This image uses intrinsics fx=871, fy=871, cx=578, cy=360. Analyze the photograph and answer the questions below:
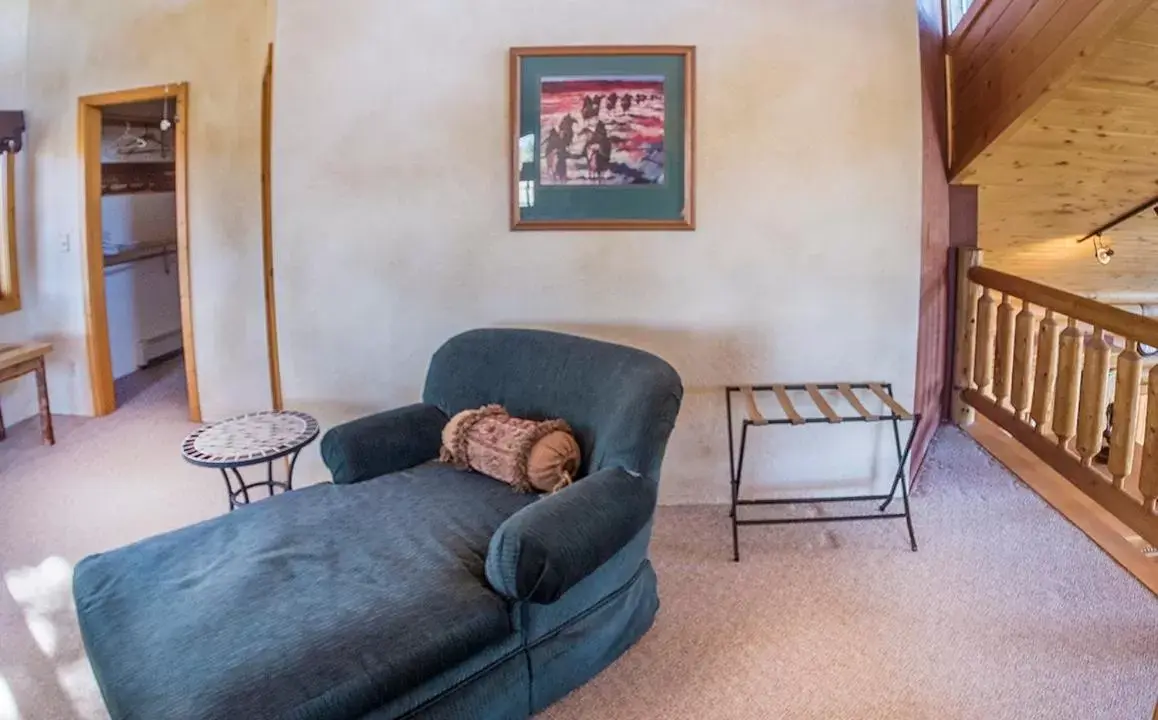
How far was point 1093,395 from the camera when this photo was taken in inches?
116

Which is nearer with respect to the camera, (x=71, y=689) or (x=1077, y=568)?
(x=71, y=689)

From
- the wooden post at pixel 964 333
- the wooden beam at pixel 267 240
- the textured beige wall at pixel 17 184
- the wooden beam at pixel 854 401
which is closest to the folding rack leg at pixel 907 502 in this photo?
the wooden beam at pixel 854 401

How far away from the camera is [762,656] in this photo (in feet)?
8.02

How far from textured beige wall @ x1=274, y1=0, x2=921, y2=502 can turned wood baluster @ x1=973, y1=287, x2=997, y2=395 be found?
54 cm

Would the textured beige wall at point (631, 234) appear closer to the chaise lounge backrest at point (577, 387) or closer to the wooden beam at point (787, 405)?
the wooden beam at point (787, 405)

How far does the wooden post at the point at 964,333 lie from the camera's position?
146 inches

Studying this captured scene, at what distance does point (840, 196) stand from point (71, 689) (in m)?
2.88

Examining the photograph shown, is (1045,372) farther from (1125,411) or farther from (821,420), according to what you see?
(821,420)

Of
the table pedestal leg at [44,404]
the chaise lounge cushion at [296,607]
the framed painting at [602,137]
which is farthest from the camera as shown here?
the table pedestal leg at [44,404]

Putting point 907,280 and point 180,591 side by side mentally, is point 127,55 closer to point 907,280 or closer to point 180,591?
point 180,591

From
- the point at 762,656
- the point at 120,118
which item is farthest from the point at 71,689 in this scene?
the point at 120,118

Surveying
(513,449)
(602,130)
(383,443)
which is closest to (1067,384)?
(602,130)

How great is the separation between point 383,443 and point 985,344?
2.54m

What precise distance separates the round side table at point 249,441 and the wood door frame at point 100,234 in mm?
1840
